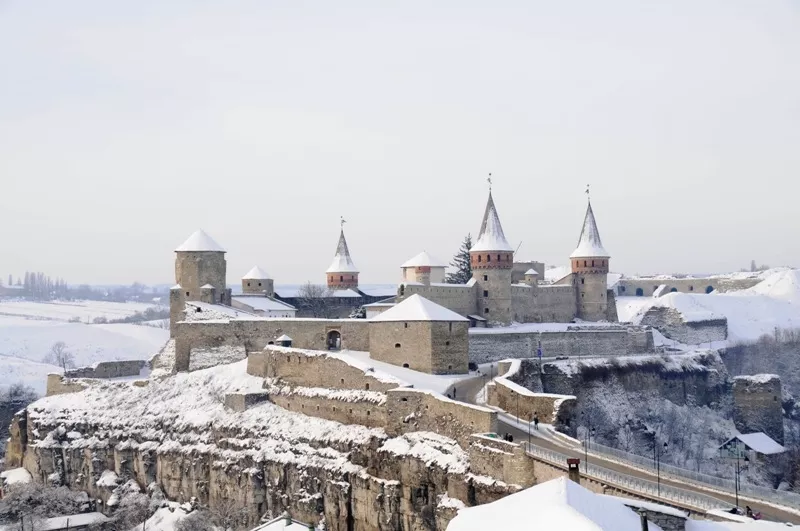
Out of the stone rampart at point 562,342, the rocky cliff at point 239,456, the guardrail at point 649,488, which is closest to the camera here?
the guardrail at point 649,488

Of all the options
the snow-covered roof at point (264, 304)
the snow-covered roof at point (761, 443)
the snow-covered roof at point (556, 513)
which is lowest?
the snow-covered roof at point (761, 443)

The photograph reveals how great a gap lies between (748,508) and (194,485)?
23648 millimetres

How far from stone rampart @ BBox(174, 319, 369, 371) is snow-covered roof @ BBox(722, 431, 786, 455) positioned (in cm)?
1703

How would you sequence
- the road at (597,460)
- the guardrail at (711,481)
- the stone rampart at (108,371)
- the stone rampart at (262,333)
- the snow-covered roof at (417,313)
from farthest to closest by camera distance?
the stone rampart at (108,371), the stone rampart at (262,333), the snow-covered roof at (417,313), the guardrail at (711,481), the road at (597,460)

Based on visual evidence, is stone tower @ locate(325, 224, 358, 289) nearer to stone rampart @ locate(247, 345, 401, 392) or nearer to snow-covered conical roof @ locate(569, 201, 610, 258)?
snow-covered conical roof @ locate(569, 201, 610, 258)

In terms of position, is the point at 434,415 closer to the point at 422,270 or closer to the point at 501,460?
the point at 501,460

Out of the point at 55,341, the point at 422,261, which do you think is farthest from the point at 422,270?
the point at 55,341

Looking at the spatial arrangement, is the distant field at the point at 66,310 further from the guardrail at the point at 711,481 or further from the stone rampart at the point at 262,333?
the guardrail at the point at 711,481

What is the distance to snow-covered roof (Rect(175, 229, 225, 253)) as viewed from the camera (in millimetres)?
48156

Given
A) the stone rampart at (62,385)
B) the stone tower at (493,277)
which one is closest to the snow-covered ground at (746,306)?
the stone tower at (493,277)

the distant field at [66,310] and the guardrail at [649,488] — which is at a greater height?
the distant field at [66,310]

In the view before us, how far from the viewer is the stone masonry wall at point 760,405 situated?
157 feet

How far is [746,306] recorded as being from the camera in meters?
66.5

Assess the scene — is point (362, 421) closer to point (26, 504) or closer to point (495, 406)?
point (495, 406)
